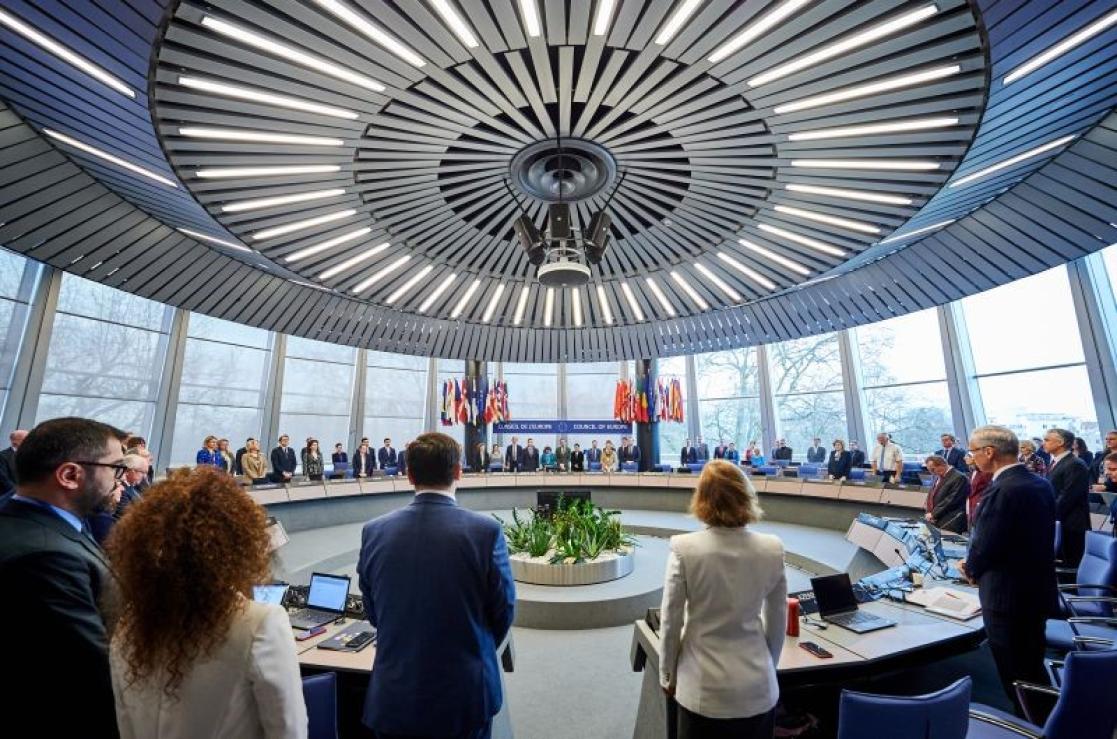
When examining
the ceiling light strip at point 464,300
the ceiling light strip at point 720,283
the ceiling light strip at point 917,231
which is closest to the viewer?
the ceiling light strip at point 917,231

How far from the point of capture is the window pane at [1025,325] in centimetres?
796

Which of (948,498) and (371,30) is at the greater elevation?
(371,30)

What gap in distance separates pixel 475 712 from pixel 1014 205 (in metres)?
8.24

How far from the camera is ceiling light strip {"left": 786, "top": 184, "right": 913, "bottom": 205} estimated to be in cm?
490

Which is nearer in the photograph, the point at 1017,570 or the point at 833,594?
the point at 1017,570

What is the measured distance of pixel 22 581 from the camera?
1.20m

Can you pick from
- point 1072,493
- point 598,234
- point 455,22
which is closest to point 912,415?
point 1072,493

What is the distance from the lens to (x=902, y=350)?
10.6m

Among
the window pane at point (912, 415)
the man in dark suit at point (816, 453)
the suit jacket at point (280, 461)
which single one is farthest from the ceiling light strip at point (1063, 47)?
the suit jacket at point (280, 461)

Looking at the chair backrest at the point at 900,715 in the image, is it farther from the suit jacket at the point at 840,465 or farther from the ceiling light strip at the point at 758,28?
the suit jacket at the point at 840,465

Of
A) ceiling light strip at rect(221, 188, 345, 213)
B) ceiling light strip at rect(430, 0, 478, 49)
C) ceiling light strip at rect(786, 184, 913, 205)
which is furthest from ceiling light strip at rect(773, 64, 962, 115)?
ceiling light strip at rect(221, 188, 345, 213)

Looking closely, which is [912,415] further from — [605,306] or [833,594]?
[833,594]

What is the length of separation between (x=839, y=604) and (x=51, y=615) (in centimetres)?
358

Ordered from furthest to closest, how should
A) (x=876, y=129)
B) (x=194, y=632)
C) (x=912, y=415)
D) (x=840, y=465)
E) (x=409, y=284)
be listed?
1. (x=912, y=415)
2. (x=840, y=465)
3. (x=409, y=284)
4. (x=876, y=129)
5. (x=194, y=632)
